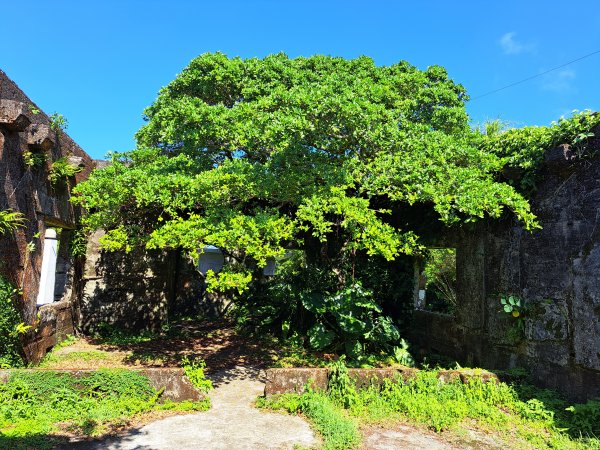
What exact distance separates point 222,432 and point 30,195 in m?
4.49

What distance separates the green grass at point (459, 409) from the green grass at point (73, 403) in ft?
4.90

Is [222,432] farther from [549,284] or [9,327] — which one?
[549,284]

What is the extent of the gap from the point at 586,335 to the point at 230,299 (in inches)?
372

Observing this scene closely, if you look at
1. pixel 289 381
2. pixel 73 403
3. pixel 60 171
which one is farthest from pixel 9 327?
pixel 289 381

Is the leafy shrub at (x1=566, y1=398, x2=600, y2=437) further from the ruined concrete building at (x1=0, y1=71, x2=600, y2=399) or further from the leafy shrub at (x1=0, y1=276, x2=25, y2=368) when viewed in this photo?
the leafy shrub at (x1=0, y1=276, x2=25, y2=368)

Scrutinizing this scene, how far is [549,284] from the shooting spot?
6230mm

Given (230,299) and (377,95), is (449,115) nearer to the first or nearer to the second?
(377,95)

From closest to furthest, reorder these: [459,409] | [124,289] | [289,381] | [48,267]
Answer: [459,409] → [289,381] → [48,267] → [124,289]

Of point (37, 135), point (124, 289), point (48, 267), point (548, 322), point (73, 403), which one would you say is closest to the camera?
point (73, 403)

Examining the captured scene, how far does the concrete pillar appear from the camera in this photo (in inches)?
294

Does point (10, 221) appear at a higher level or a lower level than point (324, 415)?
higher

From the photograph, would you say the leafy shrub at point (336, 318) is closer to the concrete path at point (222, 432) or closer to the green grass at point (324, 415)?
the green grass at point (324, 415)

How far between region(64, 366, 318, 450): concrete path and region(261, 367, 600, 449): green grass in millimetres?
231

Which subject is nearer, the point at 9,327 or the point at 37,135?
the point at 9,327
